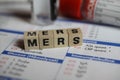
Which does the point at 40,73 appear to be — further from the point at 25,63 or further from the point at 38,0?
the point at 38,0

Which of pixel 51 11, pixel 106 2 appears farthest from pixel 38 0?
pixel 106 2

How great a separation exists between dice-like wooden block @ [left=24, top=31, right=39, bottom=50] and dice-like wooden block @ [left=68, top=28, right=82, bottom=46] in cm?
6

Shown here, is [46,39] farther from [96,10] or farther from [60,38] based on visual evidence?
[96,10]

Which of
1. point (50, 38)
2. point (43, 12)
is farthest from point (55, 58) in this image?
point (43, 12)

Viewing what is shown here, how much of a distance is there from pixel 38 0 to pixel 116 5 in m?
0.16

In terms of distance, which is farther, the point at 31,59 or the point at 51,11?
the point at 51,11

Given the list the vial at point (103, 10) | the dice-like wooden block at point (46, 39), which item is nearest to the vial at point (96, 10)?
the vial at point (103, 10)

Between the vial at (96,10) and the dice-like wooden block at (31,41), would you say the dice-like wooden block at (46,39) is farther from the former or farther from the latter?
the vial at (96,10)

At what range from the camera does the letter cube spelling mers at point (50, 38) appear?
0.38 metres

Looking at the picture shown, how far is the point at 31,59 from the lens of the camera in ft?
1.20

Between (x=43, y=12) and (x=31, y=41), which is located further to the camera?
(x=43, y=12)

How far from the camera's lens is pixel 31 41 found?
14.9 inches

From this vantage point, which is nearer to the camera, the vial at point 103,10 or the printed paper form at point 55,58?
the printed paper form at point 55,58

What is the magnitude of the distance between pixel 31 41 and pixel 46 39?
0.02 m
